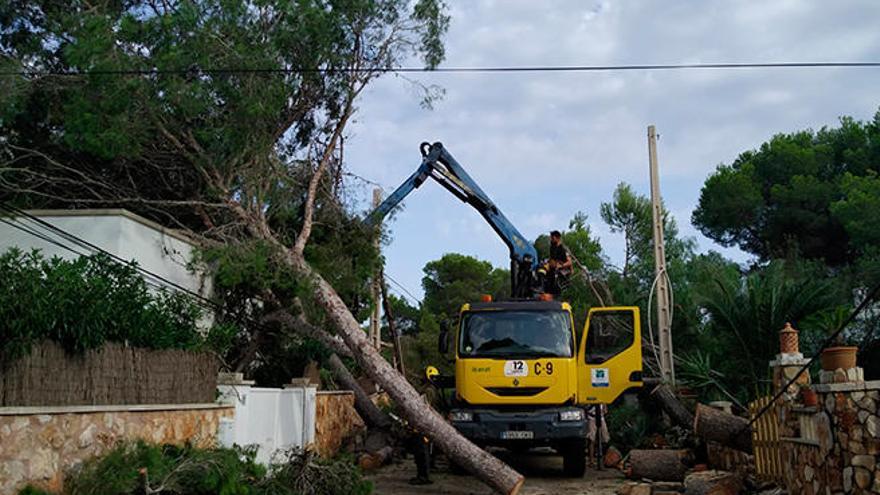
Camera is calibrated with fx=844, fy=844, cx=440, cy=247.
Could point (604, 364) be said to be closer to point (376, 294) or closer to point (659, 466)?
point (659, 466)

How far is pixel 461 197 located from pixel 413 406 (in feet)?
17.6

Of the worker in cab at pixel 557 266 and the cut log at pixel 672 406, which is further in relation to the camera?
the worker in cab at pixel 557 266

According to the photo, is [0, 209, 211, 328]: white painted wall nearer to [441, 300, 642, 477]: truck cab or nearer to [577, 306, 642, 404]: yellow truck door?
[441, 300, 642, 477]: truck cab

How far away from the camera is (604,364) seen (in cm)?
1411

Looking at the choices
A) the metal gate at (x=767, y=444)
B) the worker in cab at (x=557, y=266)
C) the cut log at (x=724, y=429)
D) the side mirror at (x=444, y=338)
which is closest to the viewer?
the metal gate at (x=767, y=444)

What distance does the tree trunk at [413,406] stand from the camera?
12.2m

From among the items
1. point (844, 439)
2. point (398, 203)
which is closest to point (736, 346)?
point (398, 203)

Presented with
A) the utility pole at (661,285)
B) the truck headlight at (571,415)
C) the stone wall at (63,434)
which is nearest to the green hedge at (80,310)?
the stone wall at (63,434)

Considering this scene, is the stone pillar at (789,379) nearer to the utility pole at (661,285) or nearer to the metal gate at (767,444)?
the metal gate at (767,444)

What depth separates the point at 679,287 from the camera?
886 inches

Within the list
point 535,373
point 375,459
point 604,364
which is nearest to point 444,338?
point 535,373

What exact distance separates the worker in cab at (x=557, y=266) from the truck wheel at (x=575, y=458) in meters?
3.19

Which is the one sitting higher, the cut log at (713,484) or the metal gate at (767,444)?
the metal gate at (767,444)

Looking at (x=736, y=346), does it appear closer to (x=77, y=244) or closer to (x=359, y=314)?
(x=359, y=314)
